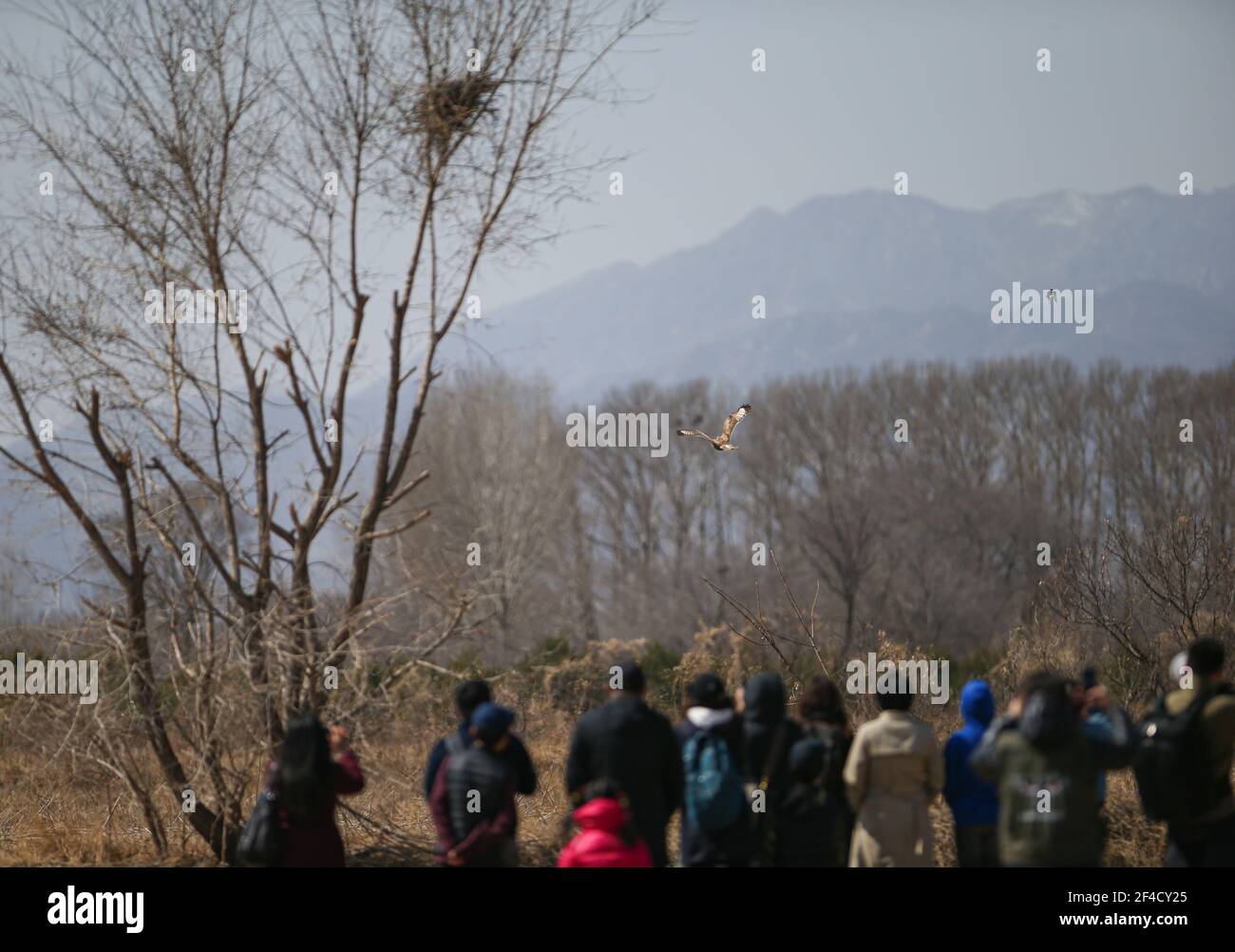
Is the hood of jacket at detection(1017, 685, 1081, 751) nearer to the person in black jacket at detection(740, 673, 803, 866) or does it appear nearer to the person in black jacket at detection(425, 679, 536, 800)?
the person in black jacket at detection(740, 673, 803, 866)

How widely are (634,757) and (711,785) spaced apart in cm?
43

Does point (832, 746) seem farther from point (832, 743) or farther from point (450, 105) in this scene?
point (450, 105)

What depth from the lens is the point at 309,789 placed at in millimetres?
6438

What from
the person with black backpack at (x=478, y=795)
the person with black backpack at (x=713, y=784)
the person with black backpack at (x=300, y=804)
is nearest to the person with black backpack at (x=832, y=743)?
the person with black backpack at (x=713, y=784)

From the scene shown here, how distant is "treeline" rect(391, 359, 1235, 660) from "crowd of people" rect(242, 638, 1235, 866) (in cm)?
3359

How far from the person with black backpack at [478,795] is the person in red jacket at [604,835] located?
0.49m

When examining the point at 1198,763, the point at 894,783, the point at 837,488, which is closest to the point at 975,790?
the point at 894,783

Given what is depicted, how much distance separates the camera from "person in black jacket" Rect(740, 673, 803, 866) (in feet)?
21.9

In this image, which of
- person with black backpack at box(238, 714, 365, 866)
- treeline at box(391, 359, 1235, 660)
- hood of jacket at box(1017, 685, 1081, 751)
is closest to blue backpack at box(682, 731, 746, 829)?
hood of jacket at box(1017, 685, 1081, 751)

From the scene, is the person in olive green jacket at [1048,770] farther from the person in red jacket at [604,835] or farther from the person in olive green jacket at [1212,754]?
the person in red jacket at [604,835]

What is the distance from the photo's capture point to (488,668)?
14.1 meters

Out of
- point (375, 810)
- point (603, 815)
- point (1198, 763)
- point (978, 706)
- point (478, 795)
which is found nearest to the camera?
point (603, 815)
